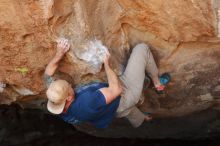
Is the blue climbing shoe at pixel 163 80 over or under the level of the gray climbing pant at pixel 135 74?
under

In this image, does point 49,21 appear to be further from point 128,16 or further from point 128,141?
point 128,141

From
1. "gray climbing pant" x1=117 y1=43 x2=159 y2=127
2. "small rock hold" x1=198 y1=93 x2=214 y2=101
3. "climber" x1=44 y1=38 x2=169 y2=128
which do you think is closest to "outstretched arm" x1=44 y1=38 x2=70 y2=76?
"climber" x1=44 y1=38 x2=169 y2=128

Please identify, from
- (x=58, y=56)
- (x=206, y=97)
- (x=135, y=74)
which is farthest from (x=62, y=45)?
(x=206, y=97)

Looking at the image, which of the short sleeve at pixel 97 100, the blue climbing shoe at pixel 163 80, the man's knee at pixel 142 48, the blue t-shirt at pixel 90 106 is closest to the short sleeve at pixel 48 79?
the blue t-shirt at pixel 90 106

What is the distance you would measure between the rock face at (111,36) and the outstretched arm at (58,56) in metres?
0.05

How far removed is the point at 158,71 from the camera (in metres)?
4.21

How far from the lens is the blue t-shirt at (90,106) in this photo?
361 cm

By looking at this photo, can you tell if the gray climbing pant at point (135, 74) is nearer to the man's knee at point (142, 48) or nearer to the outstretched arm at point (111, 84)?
the man's knee at point (142, 48)

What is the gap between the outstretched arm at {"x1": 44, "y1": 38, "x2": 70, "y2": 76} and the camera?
3.65 m

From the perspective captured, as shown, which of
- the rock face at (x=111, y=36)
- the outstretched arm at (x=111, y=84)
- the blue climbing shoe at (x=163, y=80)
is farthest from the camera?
the blue climbing shoe at (x=163, y=80)

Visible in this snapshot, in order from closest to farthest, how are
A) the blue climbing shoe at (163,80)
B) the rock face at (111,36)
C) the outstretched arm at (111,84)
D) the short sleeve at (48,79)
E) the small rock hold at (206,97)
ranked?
the rock face at (111,36) → the outstretched arm at (111,84) → the short sleeve at (48,79) → the blue climbing shoe at (163,80) → the small rock hold at (206,97)

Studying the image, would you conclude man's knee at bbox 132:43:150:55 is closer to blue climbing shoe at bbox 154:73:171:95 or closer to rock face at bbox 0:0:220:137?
rock face at bbox 0:0:220:137

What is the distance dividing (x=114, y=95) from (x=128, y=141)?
215 centimetres

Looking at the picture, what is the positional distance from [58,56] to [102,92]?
0.46 metres
